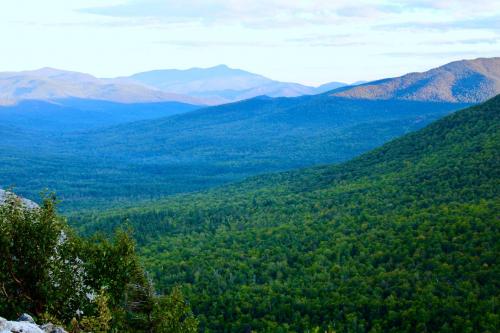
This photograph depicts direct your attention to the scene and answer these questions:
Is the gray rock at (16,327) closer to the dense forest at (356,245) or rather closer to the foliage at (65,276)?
the foliage at (65,276)

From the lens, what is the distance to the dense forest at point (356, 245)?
43406mm

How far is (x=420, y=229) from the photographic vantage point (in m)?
57.2

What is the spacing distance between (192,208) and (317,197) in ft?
72.6

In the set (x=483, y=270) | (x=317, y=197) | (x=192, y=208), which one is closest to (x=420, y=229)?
(x=483, y=270)

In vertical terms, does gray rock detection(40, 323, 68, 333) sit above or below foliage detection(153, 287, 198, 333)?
above

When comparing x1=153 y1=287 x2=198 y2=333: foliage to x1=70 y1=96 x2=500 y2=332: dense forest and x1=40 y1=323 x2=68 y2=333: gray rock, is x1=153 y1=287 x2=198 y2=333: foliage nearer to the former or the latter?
x1=70 y1=96 x2=500 y2=332: dense forest

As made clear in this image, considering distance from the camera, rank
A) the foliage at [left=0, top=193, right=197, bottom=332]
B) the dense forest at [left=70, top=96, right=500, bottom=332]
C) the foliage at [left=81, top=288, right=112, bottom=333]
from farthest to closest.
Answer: the dense forest at [left=70, top=96, right=500, bottom=332] < the foliage at [left=0, top=193, right=197, bottom=332] < the foliage at [left=81, top=288, right=112, bottom=333]

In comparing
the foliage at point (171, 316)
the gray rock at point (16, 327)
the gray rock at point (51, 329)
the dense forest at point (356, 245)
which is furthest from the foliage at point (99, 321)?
the dense forest at point (356, 245)

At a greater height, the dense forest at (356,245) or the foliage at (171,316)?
the foliage at (171,316)

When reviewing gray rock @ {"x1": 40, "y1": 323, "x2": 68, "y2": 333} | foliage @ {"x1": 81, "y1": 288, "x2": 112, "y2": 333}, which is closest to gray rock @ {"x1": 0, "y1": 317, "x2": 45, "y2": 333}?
gray rock @ {"x1": 40, "y1": 323, "x2": 68, "y2": 333}

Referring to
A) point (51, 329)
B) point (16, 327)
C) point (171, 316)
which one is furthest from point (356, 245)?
point (16, 327)

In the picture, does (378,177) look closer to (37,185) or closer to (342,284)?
(342,284)

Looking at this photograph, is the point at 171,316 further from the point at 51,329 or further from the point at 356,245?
the point at 356,245

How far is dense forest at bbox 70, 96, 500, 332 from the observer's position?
43.4m
